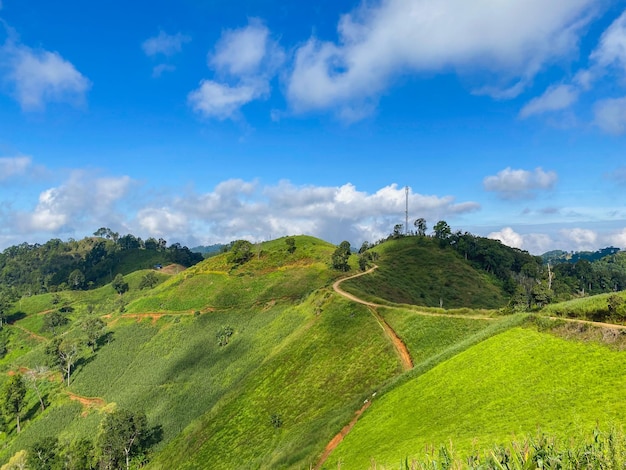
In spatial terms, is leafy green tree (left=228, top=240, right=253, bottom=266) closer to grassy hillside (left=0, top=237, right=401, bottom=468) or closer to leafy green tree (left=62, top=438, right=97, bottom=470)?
grassy hillside (left=0, top=237, right=401, bottom=468)

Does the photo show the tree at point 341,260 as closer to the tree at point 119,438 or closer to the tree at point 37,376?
the tree at point 119,438

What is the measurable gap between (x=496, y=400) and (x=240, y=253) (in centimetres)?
13590

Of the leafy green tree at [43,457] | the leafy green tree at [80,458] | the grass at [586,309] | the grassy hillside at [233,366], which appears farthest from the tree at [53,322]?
the grass at [586,309]

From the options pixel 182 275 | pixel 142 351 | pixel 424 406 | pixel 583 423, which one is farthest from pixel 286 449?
pixel 182 275

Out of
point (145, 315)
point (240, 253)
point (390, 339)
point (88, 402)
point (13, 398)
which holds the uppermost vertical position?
point (240, 253)

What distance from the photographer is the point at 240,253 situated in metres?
154

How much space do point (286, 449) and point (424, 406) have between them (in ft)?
52.6

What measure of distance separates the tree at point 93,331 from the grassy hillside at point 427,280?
298 ft

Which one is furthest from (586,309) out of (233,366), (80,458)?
(80,458)

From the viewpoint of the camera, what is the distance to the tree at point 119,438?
61125mm

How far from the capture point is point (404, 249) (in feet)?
540

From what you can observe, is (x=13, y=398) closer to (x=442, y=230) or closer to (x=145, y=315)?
(x=145, y=315)

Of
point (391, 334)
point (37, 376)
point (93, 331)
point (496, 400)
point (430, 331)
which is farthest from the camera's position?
point (93, 331)

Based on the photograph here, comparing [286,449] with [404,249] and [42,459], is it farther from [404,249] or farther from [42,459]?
[404,249]
